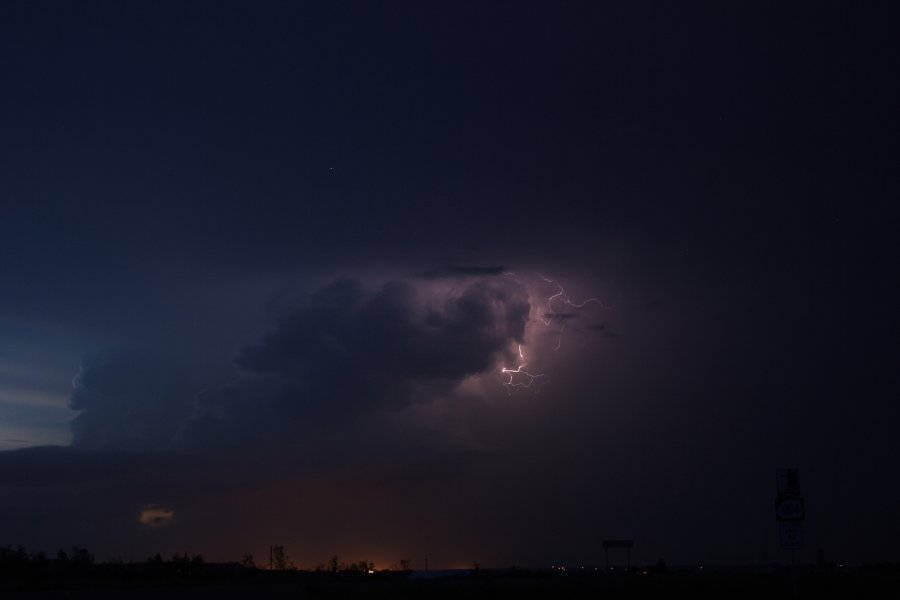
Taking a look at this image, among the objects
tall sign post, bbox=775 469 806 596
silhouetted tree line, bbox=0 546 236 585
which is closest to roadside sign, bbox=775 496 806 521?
tall sign post, bbox=775 469 806 596

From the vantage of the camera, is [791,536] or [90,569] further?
[90,569]

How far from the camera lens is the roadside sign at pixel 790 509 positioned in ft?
72.7

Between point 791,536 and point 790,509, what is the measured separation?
0.65m

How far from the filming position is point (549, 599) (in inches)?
1287

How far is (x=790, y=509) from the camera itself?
22.3 meters

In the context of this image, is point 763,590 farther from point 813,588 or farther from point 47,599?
point 47,599

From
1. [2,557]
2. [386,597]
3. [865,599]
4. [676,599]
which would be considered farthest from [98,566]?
[865,599]

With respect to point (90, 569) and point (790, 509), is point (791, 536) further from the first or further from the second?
point (90, 569)

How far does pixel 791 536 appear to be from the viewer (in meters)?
22.3

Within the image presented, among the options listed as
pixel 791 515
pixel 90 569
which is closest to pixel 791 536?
pixel 791 515

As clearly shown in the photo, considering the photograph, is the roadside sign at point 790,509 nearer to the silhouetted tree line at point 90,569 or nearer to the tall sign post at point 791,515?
the tall sign post at point 791,515

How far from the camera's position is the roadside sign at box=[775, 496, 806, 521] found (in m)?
22.2

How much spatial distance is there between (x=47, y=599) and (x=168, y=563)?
106 ft

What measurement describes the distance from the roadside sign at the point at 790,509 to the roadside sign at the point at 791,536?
0.20 m
